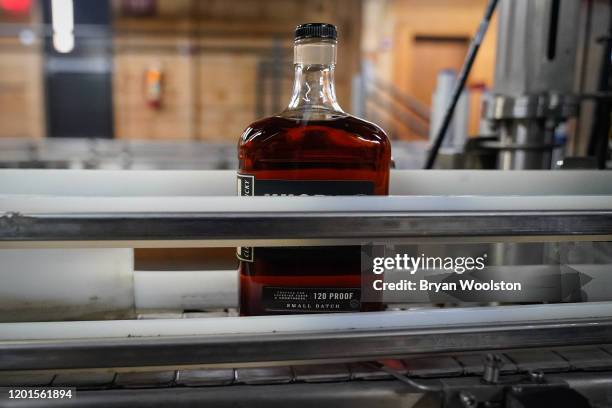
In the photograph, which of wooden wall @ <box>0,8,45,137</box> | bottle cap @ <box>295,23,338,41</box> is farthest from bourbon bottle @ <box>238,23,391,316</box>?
wooden wall @ <box>0,8,45,137</box>

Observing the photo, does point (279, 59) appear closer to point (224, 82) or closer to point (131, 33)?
point (224, 82)

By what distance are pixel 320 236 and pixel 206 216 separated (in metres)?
0.07

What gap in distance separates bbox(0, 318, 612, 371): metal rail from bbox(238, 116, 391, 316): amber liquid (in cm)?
7

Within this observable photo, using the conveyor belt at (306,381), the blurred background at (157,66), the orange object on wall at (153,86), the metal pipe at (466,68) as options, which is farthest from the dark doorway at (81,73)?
the conveyor belt at (306,381)

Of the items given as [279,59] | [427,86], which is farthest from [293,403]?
[427,86]

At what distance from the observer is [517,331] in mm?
345

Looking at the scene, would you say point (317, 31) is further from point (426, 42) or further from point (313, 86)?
point (426, 42)

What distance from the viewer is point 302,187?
384mm

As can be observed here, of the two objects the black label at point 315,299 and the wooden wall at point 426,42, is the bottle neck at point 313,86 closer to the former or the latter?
the black label at point 315,299

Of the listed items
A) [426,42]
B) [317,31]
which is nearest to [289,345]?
[317,31]

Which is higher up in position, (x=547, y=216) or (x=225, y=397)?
(x=547, y=216)

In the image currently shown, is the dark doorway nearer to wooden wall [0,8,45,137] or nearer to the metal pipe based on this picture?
wooden wall [0,8,45,137]

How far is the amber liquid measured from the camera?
396 mm

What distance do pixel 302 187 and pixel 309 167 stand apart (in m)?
0.04
